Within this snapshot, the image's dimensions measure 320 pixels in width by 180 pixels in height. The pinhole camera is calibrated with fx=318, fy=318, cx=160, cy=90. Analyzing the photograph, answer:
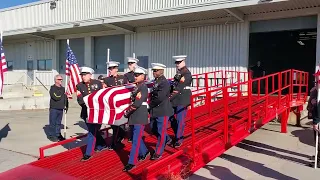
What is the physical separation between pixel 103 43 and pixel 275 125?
39.2 feet

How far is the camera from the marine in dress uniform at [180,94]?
5.85 meters

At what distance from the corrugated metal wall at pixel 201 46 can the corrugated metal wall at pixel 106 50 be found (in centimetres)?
109

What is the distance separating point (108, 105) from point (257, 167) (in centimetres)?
316

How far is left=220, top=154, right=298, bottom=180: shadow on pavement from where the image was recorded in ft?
18.4

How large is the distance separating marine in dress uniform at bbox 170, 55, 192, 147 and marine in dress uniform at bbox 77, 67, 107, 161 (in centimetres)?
141

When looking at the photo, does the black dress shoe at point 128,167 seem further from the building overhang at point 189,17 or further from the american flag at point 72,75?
the building overhang at point 189,17

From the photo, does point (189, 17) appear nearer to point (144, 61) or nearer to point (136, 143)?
point (144, 61)

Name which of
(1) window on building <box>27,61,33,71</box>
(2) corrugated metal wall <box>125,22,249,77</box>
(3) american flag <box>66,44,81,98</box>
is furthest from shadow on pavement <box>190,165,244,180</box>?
(1) window on building <box>27,61,33,71</box>

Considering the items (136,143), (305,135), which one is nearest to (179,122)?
(136,143)

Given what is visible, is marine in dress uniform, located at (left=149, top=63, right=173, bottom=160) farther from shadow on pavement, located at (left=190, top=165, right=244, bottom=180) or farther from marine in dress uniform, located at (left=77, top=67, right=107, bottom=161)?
marine in dress uniform, located at (left=77, top=67, right=107, bottom=161)

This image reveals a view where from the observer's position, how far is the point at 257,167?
6172 mm

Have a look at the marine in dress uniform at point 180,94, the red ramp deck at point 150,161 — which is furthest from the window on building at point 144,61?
the marine in dress uniform at point 180,94

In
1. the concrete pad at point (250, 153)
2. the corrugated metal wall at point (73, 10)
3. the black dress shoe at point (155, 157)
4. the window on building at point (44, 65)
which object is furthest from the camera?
the window on building at point (44, 65)

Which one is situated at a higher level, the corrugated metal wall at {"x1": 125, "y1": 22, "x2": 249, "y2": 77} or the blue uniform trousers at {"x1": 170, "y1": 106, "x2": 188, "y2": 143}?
the corrugated metal wall at {"x1": 125, "y1": 22, "x2": 249, "y2": 77}
